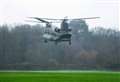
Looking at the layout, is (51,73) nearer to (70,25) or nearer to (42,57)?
(42,57)

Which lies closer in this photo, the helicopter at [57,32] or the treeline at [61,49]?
the treeline at [61,49]

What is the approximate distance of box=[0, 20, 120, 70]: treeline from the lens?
27.7ft

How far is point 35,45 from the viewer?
29.1ft

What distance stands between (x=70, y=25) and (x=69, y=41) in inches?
16.6

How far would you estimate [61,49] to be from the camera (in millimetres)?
8883

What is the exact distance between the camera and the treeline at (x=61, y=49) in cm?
844

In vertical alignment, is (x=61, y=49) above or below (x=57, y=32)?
below

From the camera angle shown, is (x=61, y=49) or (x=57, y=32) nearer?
(x=57, y=32)

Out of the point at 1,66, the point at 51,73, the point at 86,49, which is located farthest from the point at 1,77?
the point at 86,49

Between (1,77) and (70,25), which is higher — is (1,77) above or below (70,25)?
below

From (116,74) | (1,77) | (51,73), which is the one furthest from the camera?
(51,73)

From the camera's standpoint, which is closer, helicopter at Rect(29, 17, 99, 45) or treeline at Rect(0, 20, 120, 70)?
treeline at Rect(0, 20, 120, 70)

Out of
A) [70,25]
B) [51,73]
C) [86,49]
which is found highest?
[70,25]

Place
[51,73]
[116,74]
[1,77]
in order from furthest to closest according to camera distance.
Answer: [51,73]
[116,74]
[1,77]
